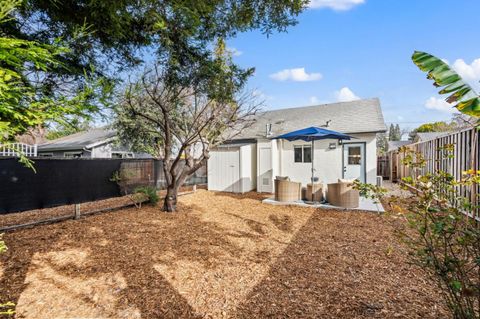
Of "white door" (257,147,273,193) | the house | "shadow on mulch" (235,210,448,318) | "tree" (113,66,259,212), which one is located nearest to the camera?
"shadow on mulch" (235,210,448,318)

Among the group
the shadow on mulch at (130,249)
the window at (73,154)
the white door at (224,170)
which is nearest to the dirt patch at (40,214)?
the shadow on mulch at (130,249)

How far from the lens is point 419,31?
278 inches

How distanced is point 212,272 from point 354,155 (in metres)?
9.13

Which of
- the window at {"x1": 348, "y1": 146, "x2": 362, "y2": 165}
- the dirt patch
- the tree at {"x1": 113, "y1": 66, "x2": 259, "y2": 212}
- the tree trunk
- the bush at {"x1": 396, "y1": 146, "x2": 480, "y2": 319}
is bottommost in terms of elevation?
the dirt patch

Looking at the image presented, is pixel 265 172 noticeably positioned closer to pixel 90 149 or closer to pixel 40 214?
pixel 40 214

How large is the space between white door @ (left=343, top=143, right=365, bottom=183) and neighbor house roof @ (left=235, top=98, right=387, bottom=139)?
0.72 metres

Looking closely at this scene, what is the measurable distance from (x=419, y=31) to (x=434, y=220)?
311 inches

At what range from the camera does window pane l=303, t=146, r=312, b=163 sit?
428 inches

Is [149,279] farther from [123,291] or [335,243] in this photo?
[335,243]

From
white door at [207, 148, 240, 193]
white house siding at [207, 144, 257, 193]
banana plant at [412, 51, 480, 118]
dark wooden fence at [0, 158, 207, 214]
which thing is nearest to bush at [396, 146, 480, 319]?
banana plant at [412, 51, 480, 118]

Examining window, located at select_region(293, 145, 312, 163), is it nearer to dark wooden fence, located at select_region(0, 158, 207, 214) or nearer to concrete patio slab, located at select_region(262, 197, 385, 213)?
concrete patio slab, located at select_region(262, 197, 385, 213)

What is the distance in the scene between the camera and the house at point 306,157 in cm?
1024

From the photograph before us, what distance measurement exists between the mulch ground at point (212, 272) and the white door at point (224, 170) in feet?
17.5

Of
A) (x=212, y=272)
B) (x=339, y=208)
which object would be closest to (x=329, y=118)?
(x=339, y=208)
